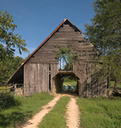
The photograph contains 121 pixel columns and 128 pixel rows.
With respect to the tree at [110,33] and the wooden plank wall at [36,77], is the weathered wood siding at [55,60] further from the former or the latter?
the tree at [110,33]

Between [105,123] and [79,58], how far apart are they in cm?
786

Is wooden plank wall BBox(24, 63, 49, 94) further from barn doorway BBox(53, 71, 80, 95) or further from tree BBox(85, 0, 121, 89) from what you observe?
tree BBox(85, 0, 121, 89)

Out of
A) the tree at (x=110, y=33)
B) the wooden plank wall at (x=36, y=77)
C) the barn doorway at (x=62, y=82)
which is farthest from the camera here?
the barn doorway at (x=62, y=82)

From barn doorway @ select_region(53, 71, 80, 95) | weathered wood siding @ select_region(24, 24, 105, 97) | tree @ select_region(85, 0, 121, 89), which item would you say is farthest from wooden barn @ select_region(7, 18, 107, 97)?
tree @ select_region(85, 0, 121, 89)

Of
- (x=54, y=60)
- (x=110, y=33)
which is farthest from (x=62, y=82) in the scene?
(x=110, y=33)

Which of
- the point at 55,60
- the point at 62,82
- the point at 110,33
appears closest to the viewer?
the point at 110,33

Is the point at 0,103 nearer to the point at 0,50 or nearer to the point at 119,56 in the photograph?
the point at 0,50

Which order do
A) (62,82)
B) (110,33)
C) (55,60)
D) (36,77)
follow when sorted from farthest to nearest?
(62,82)
(36,77)
(55,60)
(110,33)

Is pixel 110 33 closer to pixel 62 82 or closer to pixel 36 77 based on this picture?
pixel 36 77

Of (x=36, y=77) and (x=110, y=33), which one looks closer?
(x=110, y=33)

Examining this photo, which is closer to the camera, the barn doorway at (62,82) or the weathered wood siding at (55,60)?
the weathered wood siding at (55,60)

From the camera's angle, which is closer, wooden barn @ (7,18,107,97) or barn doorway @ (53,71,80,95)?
wooden barn @ (7,18,107,97)

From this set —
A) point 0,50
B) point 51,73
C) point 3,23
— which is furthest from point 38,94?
point 3,23

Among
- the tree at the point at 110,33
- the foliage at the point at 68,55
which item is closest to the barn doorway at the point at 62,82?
the foliage at the point at 68,55
